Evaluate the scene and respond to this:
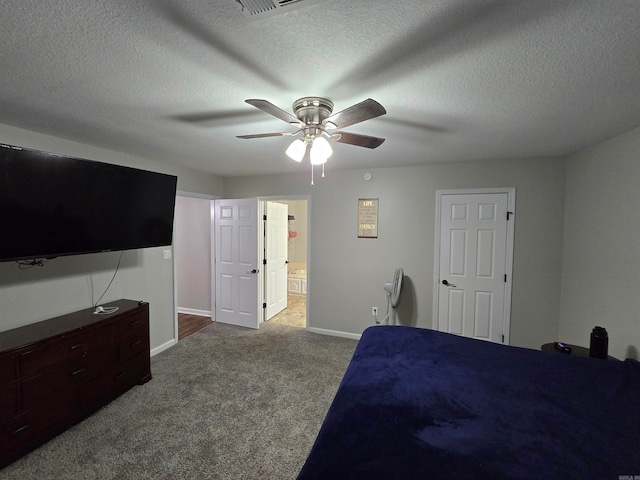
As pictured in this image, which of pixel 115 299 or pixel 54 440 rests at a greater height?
pixel 115 299

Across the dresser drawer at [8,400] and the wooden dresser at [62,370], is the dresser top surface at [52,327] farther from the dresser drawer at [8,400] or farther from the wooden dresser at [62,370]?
the dresser drawer at [8,400]

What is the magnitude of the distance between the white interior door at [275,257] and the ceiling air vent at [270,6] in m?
3.65

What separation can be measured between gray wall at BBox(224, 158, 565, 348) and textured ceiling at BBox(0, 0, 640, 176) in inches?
40.5

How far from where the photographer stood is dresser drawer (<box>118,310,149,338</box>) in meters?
2.59

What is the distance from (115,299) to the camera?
3.03 m

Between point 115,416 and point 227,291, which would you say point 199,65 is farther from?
point 227,291

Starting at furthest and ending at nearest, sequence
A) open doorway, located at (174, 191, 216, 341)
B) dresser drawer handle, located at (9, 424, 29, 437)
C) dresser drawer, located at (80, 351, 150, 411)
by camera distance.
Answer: open doorway, located at (174, 191, 216, 341) < dresser drawer, located at (80, 351, 150, 411) < dresser drawer handle, located at (9, 424, 29, 437)

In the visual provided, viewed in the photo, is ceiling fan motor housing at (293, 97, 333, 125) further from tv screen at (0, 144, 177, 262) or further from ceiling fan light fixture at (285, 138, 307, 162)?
tv screen at (0, 144, 177, 262)

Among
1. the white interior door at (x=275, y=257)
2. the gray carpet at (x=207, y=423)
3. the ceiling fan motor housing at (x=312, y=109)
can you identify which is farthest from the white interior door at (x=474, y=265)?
the white interior door at (x=275, y=257)

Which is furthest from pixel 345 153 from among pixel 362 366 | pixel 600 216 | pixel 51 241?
pixel 51 241

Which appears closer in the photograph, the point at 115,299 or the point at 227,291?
the point at 115,299

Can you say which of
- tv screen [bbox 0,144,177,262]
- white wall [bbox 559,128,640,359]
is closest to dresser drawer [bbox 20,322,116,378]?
tv screen [bbox 0,144,177,262]

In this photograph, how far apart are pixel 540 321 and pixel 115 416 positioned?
4.51 m

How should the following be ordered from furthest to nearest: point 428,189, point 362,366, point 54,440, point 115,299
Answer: point 428,189 → point 115,299 → point 54,440 → point 362,366
